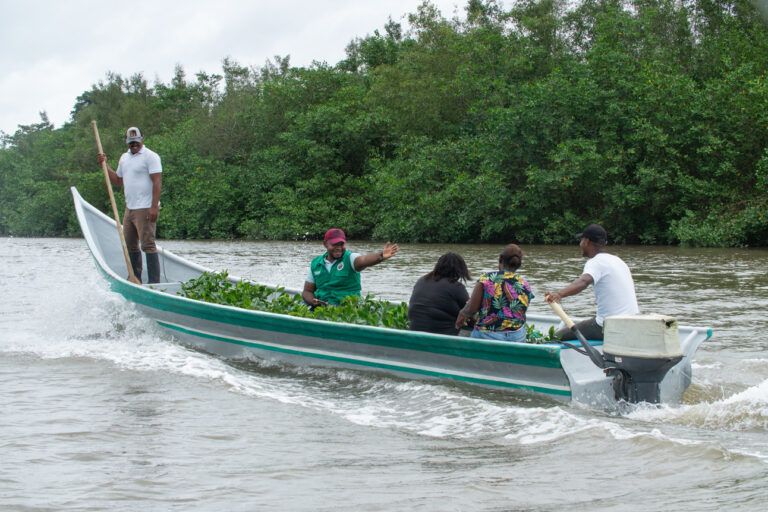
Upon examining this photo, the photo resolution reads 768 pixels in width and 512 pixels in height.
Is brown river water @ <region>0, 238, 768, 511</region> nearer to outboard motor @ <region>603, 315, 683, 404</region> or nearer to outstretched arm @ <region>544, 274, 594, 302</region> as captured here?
outboard motor @ <region>603, 315, 683, 404</region>

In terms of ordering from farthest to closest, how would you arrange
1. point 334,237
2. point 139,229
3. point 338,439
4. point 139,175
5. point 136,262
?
point 136,262
point 139,229
point 139,175
point 334,237
point 338,439

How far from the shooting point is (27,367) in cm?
889

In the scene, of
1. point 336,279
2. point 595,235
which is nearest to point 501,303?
point 595,235

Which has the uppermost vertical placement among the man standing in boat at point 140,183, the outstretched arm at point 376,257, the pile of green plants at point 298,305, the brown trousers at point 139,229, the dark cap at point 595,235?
the man standing in boat at point 140,183

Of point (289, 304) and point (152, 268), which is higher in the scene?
point (152, 268)

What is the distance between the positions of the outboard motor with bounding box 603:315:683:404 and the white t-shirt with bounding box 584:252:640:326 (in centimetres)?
85

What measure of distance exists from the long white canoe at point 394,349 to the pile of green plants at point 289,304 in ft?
0.91

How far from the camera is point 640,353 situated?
20.7ft

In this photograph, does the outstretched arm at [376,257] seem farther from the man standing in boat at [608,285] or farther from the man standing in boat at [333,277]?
the man standing in boat at [608,285]

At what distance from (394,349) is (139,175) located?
460 cm

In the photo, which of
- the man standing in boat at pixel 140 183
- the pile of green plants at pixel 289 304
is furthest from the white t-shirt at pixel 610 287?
the man standing in boat at pixel 140 183

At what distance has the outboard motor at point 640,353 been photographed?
624 centimetres

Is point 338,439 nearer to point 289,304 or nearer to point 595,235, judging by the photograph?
point 595,235

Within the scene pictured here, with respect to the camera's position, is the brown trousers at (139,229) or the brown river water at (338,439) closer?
the brown river water at (338,439)
